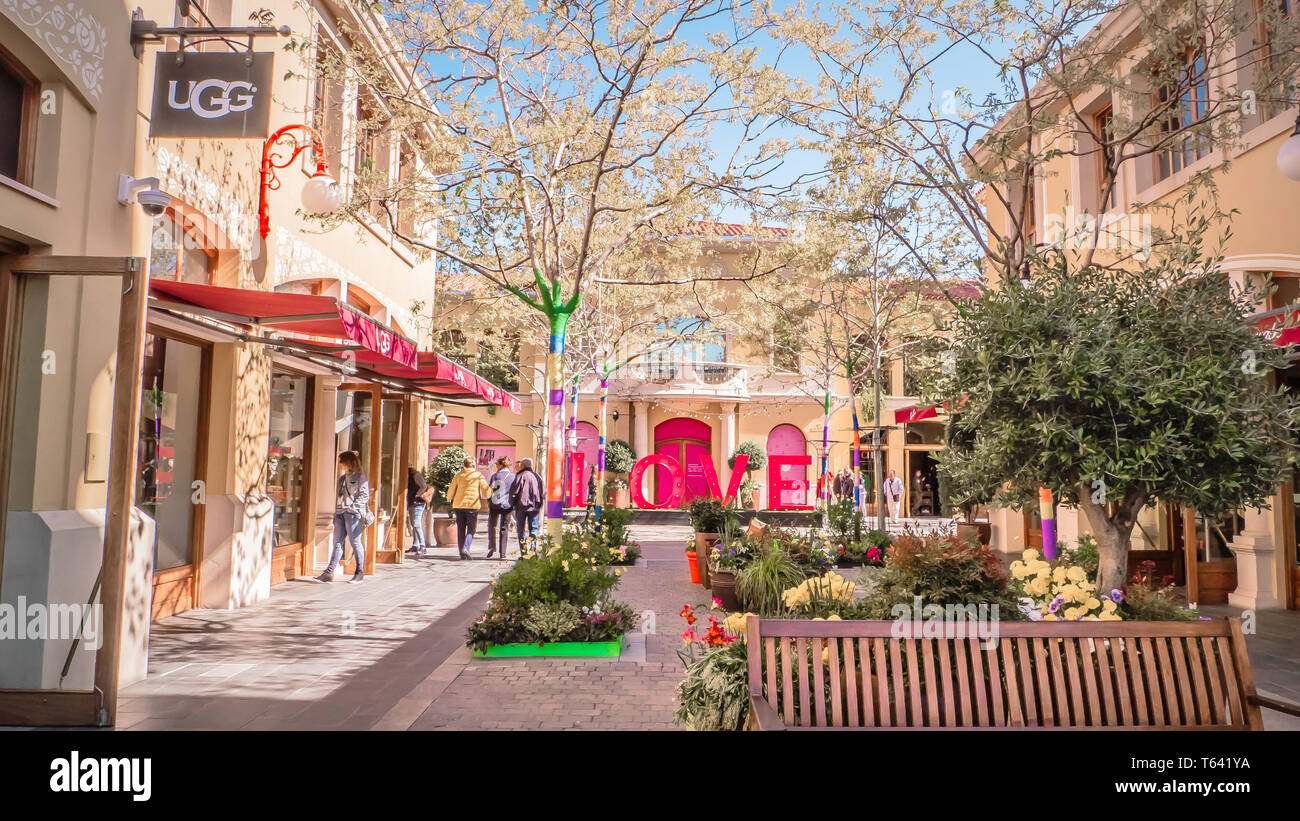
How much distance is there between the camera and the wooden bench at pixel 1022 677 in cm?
356

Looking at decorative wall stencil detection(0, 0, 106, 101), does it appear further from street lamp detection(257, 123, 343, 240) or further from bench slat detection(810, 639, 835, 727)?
bench slat detection(810, 639, 835, 727)

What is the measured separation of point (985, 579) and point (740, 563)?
13.6ft

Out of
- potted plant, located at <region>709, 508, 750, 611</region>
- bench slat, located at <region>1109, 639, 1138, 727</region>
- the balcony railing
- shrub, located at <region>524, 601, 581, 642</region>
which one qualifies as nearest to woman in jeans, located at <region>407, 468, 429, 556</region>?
potted plant, located at <region>709, 508, 750, 611</region>

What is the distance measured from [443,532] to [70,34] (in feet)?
39.6

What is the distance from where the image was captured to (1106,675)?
12.1 feet

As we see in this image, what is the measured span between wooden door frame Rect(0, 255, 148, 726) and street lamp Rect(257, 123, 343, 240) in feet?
14.8

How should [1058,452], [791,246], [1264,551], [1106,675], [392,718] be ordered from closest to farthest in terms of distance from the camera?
[1106,675] → [1058,452] → [392,718] → [1264,551] → [791,246]

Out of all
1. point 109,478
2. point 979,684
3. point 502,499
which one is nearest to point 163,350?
point 109,478

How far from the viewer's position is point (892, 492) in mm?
28547

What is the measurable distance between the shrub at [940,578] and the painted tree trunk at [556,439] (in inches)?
168

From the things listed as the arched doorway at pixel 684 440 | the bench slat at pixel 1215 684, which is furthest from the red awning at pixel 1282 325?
the arched doorway at pixel 684 440

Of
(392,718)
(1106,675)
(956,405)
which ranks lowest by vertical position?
(392,718)
